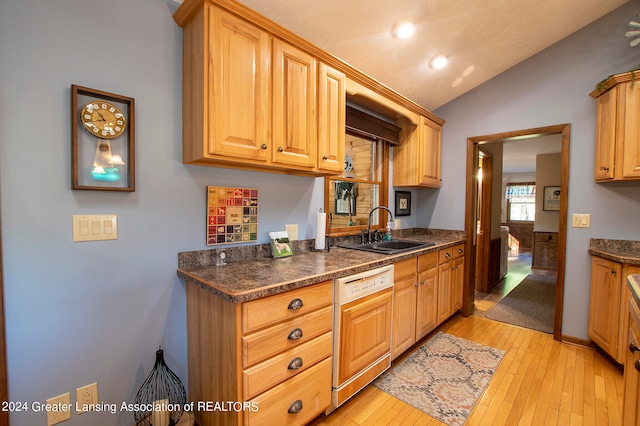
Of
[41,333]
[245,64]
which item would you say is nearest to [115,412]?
[41,333]

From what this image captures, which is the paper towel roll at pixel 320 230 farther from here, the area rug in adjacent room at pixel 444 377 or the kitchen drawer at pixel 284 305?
the area rug in adjacent room at pixel 444 377

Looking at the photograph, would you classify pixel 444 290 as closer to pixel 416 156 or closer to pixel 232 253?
pixel 416 156

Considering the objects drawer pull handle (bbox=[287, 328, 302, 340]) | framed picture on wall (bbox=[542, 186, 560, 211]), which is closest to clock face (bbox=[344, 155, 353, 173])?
drawer pull handle (bbox=[287, 328, 302, 340])

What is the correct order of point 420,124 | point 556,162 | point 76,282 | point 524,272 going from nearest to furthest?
1. point 76,282
2. point 420,124
3. point 524,272
4. point 556,162

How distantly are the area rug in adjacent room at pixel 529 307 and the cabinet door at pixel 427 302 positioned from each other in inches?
44.1

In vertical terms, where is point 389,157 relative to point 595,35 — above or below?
below

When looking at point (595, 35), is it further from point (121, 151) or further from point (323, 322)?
point (121, 151)

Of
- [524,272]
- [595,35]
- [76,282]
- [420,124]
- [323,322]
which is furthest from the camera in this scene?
[524,272]

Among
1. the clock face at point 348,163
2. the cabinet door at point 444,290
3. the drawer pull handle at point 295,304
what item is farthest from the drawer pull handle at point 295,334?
the cabinet door at point 444,290

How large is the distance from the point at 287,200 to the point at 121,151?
1.05 metres

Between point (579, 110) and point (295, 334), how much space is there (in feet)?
10.5

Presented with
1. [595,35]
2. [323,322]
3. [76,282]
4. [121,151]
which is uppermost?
[595,35]

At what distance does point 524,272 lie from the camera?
541cm

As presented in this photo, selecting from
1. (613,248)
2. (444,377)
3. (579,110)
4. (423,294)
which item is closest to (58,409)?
(444,377)
